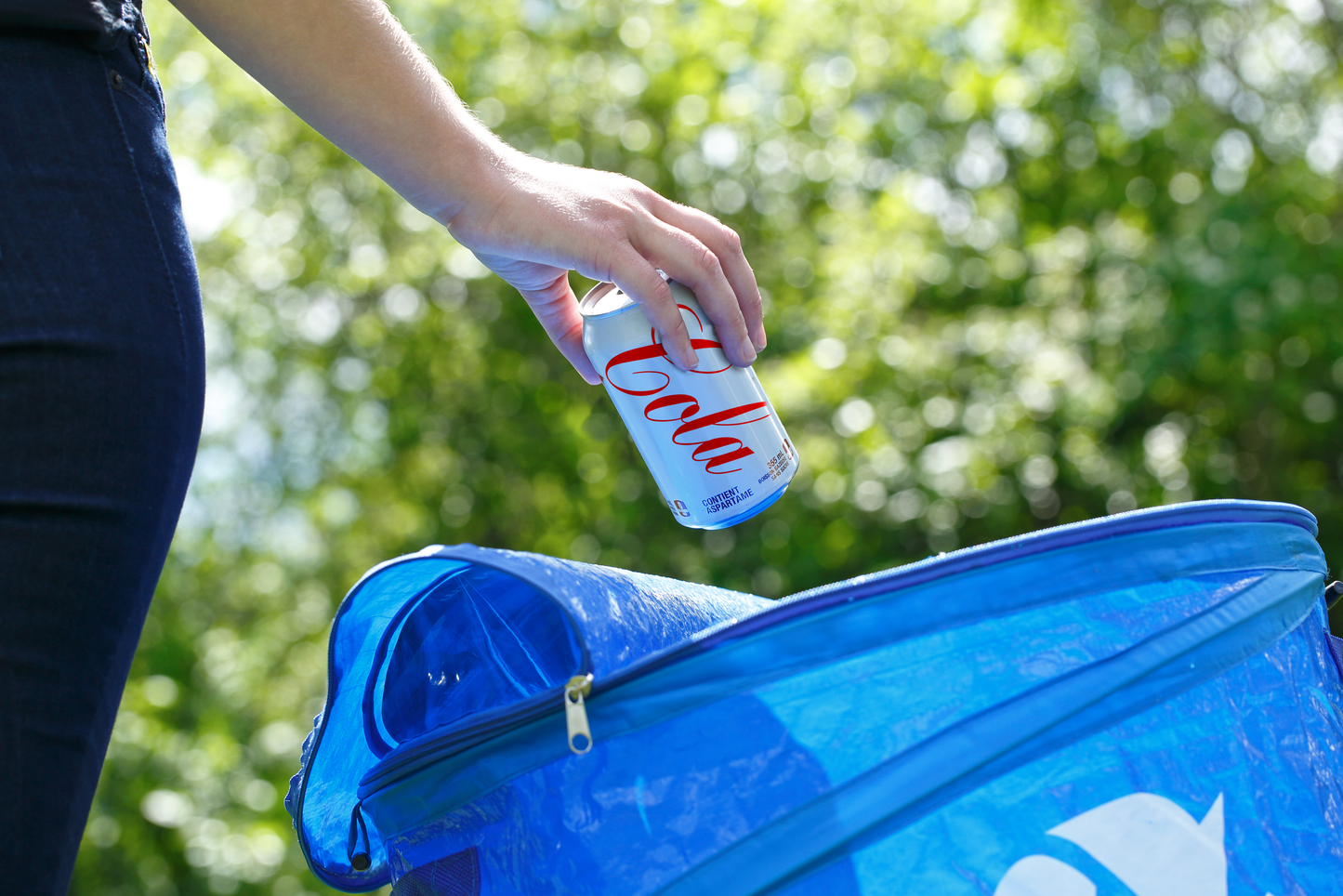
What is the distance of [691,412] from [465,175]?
0.31 metres


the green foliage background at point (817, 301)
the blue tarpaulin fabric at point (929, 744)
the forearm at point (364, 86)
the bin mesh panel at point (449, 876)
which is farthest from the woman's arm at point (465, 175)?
the green foliage background at point (817, 301)

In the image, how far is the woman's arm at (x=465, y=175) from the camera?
748mm

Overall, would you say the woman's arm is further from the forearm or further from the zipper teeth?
the zipper teeth

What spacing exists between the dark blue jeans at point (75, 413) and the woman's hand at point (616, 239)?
0.25m

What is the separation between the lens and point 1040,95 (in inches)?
164

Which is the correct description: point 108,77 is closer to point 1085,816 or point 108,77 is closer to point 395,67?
point 395,67

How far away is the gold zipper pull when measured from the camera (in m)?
0.67

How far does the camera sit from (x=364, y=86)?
2.51ft

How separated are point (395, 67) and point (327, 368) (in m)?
3.85

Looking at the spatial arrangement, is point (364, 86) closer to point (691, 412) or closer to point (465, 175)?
point (465, 175)

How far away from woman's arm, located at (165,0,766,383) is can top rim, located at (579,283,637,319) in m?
0.06

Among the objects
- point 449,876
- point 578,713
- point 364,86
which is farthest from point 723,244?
point 449,876

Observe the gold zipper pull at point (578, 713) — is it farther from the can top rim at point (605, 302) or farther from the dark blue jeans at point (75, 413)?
the can top rim at point (605, 302)

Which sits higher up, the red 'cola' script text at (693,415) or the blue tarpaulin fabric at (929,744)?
the red 'cola' script text at (693,415)
